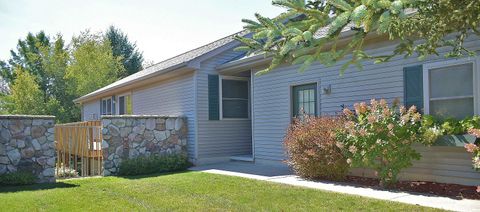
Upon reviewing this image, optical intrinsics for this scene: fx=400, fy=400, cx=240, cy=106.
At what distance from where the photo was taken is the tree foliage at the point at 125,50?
3688 centimetres

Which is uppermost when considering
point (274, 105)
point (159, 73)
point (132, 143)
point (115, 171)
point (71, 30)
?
point (71, 30)

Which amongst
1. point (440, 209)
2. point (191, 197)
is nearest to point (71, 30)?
point (191, 197)

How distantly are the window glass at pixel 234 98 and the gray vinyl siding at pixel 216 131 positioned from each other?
0.80ft

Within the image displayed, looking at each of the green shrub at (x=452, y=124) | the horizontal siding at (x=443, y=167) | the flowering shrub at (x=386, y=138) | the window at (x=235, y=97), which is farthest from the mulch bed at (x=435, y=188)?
the window at (x=235, y=97)

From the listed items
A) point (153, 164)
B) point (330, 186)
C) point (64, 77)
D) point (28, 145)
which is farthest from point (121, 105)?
point (64, 77)

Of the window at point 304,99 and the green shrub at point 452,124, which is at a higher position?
the window at point 304,99

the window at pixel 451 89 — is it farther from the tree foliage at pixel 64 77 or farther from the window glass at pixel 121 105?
the tree foliage at pixel 64 77

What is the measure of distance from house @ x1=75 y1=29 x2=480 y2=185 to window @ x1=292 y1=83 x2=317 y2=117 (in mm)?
23

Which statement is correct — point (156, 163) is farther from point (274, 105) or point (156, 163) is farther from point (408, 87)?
point (408, 87)

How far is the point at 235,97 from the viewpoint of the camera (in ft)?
39.4

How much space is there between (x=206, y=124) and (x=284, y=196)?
5589 millimetres

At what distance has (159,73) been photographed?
12.2m

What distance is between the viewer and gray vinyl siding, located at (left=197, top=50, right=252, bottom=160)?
11.3 m

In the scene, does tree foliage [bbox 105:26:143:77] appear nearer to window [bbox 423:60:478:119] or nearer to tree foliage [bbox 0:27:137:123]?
tree foliage [bbox 0:27:137:123]
